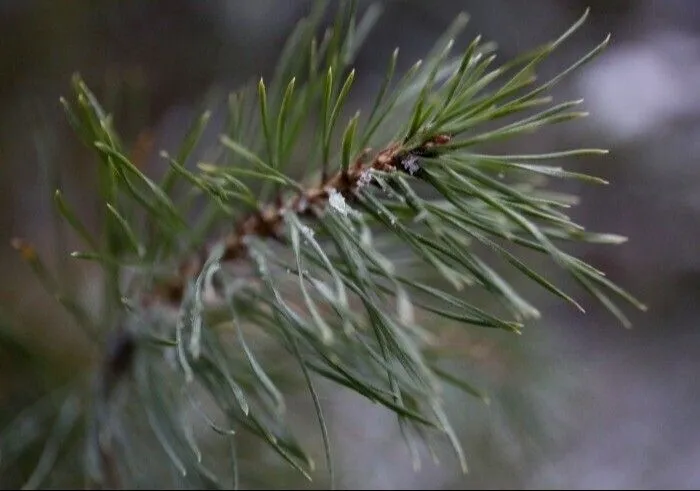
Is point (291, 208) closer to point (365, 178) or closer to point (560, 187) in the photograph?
point (365, 178)

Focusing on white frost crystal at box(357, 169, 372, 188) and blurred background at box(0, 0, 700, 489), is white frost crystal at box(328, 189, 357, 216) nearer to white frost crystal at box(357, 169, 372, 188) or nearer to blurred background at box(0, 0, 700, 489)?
white frost crystal at box(357, 169, 372, 188)

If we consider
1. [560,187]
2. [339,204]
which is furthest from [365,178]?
[560,187]

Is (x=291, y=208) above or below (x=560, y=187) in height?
below

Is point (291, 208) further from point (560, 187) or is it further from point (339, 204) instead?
point (560, 187)

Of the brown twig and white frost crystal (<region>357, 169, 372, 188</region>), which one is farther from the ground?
the brown twig

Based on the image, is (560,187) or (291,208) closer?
(291,208)

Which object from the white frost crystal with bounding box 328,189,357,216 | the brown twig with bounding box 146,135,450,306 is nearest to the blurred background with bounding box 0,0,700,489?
the brown twig with bounding box 146,135,450,306

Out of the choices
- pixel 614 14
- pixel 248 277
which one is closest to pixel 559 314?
pixel 614 14

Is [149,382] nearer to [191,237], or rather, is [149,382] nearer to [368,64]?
[191,237]
